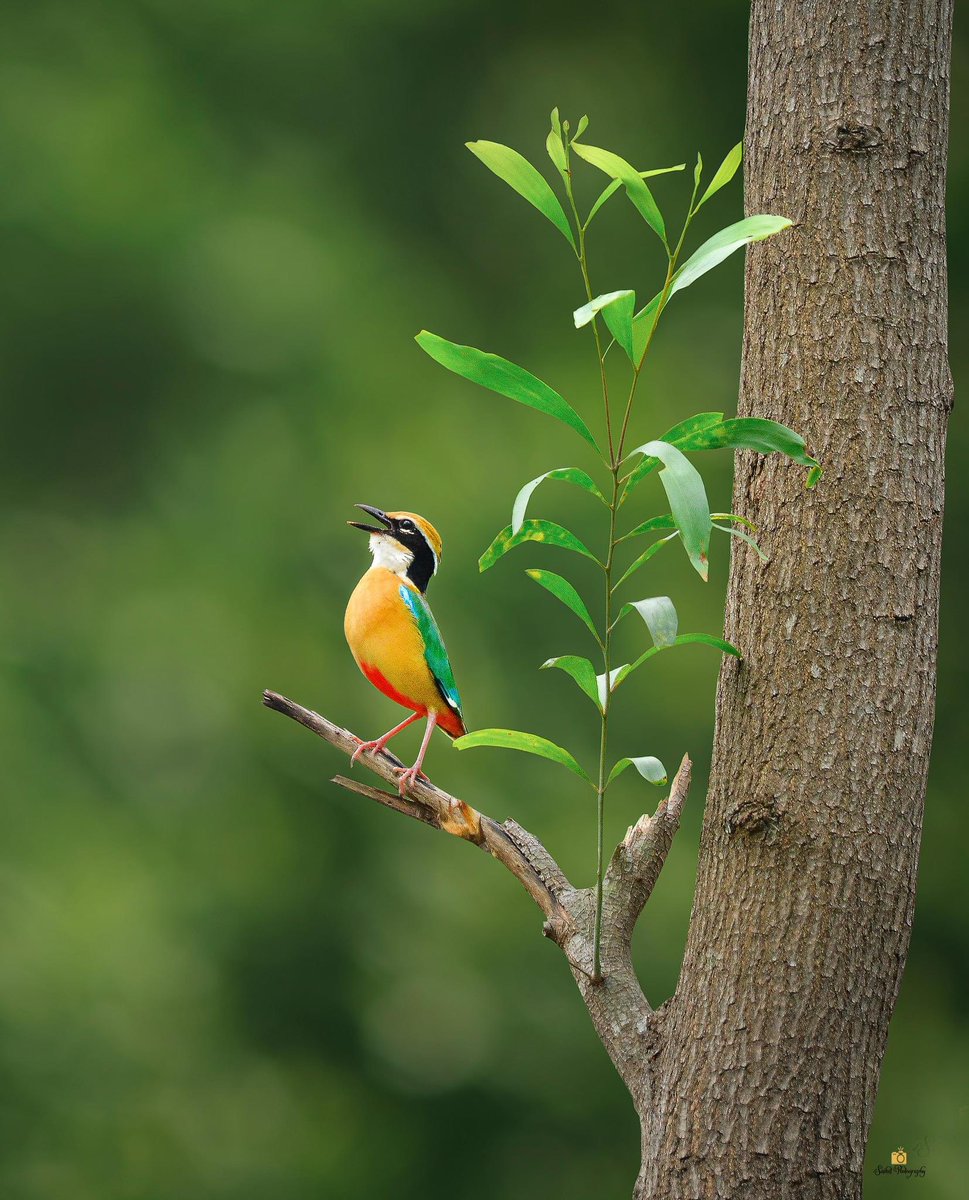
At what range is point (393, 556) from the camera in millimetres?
1990

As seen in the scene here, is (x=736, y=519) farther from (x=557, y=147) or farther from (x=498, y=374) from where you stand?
(x=557, y=147)

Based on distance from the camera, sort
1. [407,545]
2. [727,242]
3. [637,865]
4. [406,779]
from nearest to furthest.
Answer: [727,242]
[637,865]
[406,779]
[407,545]

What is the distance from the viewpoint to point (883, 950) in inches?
57.9

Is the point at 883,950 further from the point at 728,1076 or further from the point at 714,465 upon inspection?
the point at 714,465

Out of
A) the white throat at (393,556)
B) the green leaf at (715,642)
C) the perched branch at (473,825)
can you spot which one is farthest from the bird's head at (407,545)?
the green leaf at (715,642)

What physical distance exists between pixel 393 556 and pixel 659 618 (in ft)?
2.23

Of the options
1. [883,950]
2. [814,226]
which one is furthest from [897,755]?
[814,226]

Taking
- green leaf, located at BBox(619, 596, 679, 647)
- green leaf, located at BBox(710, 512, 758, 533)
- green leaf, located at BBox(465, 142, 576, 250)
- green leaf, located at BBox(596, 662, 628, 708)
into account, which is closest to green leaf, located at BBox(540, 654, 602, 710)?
green leaf, located at BBox(596, 662, 628, 708)

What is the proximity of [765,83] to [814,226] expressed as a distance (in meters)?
0.22

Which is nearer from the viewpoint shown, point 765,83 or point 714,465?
point 765,83

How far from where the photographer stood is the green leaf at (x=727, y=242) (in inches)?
49.1

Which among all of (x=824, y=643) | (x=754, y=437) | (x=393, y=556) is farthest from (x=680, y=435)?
(x=393, y=556)

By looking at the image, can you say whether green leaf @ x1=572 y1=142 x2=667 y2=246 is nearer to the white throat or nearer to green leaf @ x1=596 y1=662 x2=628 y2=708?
green leaf @ x1=596 y1=662 x2=628 y2=708

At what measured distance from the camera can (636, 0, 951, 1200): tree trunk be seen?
1448 mm
